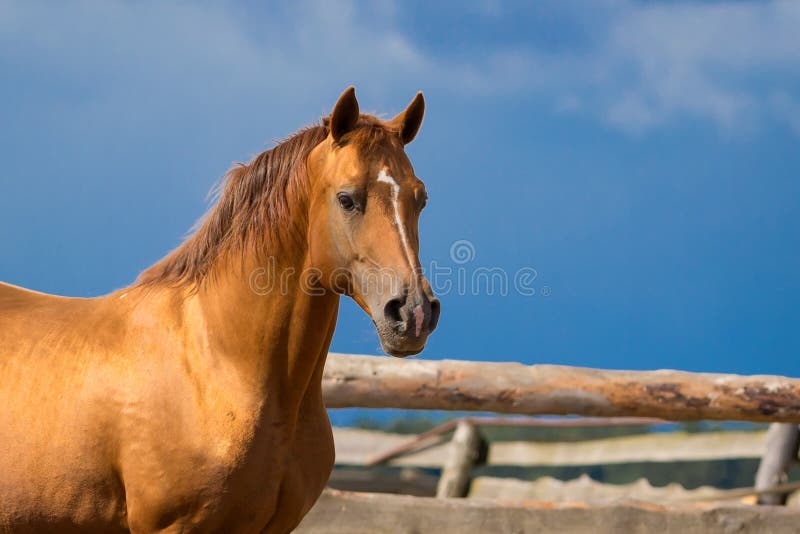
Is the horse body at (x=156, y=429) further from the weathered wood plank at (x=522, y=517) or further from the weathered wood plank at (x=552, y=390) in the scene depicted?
the weathered wood plank at (x=552, y=390)

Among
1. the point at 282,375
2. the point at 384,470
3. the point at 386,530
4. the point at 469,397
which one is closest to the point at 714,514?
the point at 469,397

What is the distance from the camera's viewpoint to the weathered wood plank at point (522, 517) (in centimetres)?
457

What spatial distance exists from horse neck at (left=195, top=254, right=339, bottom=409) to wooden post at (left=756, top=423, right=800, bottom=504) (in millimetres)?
4143

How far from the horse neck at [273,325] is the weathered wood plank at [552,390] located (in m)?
1.84

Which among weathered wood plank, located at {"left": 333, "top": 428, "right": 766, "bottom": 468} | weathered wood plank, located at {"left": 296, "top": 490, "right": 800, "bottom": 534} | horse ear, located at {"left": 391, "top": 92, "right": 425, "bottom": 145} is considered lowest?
weathered wood plank, located at {"left": 296, "top": 490, "right": 800, "bottom": 534}

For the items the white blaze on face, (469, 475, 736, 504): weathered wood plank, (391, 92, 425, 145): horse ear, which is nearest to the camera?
the white blaze on face

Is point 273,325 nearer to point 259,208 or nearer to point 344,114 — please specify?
point 259,208

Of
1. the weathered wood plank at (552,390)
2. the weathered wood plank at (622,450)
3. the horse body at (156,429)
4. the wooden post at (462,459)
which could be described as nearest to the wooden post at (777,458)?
the weathered wood plank at (622,450)

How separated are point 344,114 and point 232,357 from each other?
0.85 meters

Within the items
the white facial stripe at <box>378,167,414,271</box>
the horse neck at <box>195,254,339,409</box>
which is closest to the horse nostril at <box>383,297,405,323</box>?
the white facial stripe at <box>378,167,414,271</box>

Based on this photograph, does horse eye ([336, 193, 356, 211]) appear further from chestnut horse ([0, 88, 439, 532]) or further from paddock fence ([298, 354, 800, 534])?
paddock fence ([298, 354, 800, 534])

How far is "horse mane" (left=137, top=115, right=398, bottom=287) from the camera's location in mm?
3000

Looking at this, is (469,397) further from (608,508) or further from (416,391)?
(608,508)

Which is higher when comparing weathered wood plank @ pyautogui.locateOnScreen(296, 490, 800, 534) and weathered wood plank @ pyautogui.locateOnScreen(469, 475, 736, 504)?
weathered wood plank @ pyautogui.locateOnScreen(469, 475, 736, 504)
